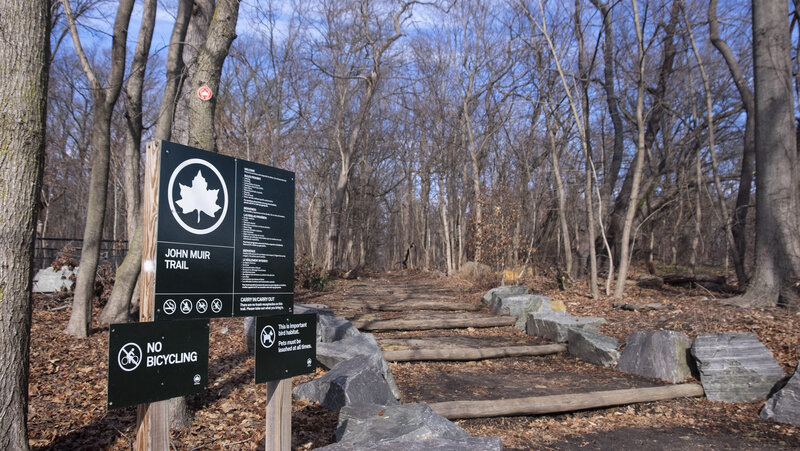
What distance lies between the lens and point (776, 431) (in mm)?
4945

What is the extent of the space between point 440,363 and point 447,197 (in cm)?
1474

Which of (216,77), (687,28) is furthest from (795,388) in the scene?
(687,28)

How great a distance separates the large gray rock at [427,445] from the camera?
3.31 metres

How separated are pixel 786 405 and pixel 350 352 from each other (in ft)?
14.8

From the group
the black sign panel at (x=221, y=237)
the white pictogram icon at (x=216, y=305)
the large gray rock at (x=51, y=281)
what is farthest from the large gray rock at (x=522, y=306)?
the large gray rock at (x=51, y=281)

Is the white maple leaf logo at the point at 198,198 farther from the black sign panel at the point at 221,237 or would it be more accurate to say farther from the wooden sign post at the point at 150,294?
the wooden sign post at the point at 150,294

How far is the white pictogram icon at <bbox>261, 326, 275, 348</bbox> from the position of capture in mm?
3195

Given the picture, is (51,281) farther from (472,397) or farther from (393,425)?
(393,425)

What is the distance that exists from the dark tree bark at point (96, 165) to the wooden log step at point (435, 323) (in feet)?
13.4

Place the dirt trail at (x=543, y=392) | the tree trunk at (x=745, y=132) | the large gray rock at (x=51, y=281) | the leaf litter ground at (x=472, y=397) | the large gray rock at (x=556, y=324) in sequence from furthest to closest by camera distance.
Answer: the tree trunk at (x=745, y=132) → the large gray rock at (x=51, y=281) → the large gray rock at (x=556, y=324) → the dirt trail at (x=543, y=392) → the leaf litter ground at (x=472, y=397)

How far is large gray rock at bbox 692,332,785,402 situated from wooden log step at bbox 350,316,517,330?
13.4 feet

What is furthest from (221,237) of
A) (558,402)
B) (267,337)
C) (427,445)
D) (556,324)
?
(556,324)

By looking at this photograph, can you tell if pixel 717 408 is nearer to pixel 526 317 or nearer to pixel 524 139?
pixel 526 317

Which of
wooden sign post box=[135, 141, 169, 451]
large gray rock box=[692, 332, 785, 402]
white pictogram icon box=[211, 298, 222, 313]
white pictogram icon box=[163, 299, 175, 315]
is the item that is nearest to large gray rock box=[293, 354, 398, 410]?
white pictogram icon box=[211, 298, 222, 313]
